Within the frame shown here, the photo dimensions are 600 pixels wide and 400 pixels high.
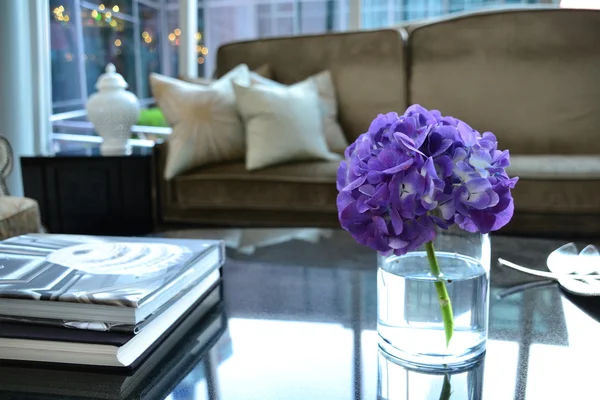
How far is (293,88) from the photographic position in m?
2.57

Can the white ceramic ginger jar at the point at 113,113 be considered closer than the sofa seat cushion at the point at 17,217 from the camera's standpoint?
No

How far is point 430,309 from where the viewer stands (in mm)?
749

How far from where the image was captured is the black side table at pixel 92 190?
8.41 feet

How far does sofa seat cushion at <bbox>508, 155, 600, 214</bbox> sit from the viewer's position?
212cm

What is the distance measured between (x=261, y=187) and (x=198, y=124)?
37cm

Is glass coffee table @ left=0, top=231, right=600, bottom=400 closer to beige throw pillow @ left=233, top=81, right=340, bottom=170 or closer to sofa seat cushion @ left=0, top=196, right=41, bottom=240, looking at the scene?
sofa seat cushion @ left=0, top=196, right=41, bottom=240

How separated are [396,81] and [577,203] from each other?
978 millimetres

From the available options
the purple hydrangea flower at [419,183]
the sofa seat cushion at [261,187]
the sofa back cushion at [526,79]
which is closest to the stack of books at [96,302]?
the purple hydrangea flower at [419,183]

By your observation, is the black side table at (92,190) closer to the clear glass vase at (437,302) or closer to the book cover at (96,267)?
the book cover at (96,267)

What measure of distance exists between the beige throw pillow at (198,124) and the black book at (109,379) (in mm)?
1674

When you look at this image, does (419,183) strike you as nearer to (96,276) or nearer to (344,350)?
(344,350)

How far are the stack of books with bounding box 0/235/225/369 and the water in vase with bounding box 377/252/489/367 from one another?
11.6 inches

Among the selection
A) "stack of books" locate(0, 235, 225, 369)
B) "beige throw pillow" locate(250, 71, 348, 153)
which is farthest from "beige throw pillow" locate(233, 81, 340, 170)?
"stack of books" locate(0, 235, 225, 369)

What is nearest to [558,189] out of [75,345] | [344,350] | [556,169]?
[556,169]
